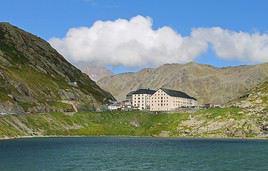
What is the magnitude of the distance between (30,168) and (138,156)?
1741 inches

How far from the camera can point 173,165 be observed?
116 m

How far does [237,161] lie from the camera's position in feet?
416

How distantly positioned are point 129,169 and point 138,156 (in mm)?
34861

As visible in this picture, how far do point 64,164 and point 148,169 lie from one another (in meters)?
22.8

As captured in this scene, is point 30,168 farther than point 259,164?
No

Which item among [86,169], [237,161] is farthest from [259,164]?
[86,169]

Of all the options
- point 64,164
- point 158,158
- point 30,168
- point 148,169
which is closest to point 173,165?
point 148,169

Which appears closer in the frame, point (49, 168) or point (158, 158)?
point (49, 168)

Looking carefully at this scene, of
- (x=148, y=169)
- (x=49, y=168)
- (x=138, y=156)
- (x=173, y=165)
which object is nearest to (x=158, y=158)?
(x=138, y=156)

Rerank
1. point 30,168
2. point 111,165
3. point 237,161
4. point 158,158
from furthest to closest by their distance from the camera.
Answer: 1. point 158,158
2. point 237,161
3. point 111,165
4. point 30,168

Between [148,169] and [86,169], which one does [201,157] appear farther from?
[86,169]

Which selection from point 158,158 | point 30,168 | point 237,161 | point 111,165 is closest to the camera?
point 30,168

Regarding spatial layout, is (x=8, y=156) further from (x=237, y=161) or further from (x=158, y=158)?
(x=237, y=161)

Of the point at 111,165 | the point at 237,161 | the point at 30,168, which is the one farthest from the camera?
the point at 237,161
